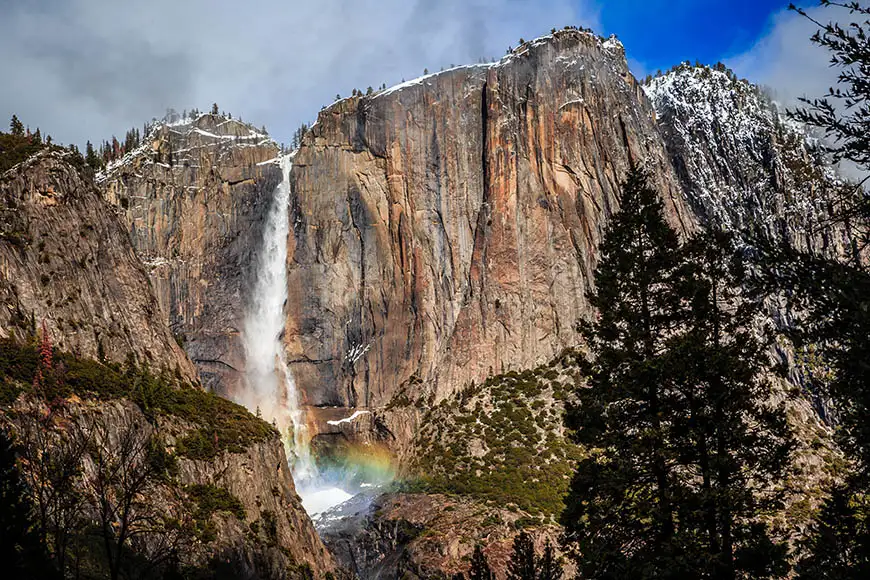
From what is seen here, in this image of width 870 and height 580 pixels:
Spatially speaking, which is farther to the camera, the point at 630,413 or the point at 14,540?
the point at 630,413

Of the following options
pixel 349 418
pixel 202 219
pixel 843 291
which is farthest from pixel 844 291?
pixel 202 219

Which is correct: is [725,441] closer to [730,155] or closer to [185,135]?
[185,135]

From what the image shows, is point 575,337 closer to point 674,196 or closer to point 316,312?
point 674,196

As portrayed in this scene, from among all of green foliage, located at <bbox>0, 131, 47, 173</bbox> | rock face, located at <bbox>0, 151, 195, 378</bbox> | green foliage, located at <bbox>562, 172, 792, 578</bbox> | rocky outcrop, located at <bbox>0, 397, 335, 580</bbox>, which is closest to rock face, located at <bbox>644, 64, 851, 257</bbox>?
rocky outcrop, located at <bbox>0, 397, 335, 580</bbox>

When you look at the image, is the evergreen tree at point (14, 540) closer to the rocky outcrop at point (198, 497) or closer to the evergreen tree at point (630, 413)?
the rocky outcrop at point (198, 497)

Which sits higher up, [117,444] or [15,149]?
[15,149]

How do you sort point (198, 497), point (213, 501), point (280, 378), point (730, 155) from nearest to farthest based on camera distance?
point (198, 497), point (213, 501), point (280, 378), point (730, 155)

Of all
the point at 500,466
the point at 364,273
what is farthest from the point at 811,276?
the point at 364,273
